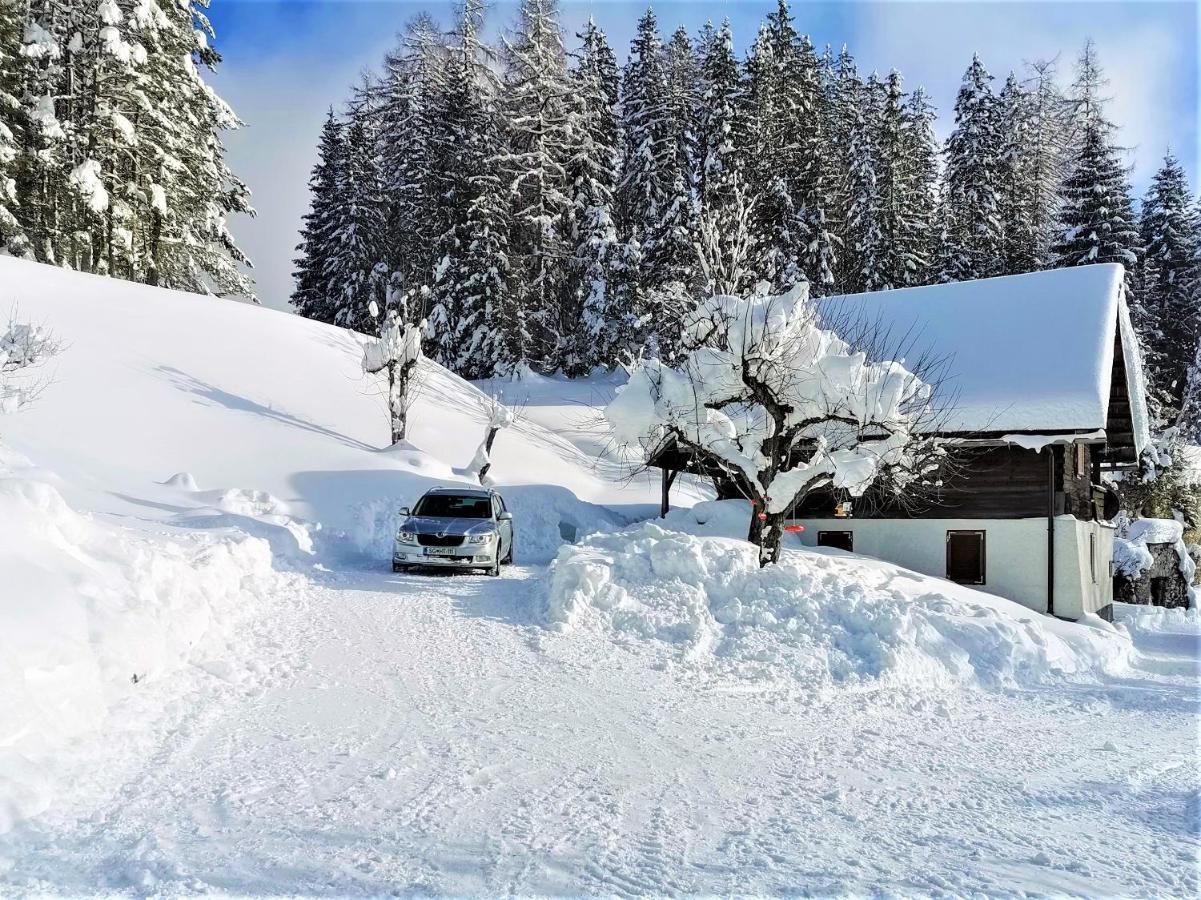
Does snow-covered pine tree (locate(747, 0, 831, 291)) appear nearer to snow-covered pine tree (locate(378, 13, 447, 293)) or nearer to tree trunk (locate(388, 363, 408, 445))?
snow-covered pine tree (locate(378, 13, 447, 293))

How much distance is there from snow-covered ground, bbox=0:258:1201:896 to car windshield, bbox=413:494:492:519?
1556 mm

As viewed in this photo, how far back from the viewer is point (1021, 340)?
2141 centimetres

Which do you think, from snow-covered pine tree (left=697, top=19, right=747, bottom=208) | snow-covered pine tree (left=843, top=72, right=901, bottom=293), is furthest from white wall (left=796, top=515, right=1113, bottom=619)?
snow-covered pine tree (left=697, top=19, right=747, bottom=208)

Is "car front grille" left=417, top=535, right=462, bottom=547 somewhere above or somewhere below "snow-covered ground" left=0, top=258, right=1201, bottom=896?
above

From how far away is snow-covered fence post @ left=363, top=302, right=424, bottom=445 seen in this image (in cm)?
2584

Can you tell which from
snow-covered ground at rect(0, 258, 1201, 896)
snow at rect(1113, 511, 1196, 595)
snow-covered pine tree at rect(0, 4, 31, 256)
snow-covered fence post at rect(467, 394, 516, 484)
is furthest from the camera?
snow-covered pine tree at rect(0, 4, 31, 256)

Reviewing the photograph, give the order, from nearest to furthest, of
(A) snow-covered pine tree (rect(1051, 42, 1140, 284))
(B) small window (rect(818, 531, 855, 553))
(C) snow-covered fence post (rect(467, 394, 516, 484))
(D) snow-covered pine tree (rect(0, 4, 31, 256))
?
(B) small window (rect(818, 531, 855, 553)) < (C) snow-covered fence post (rect(467, 394, 516, 484)) < (D) snow-covered pine tree (rect(0, 4, 31, 256)) < (A) snow-covered pine tree (rect(1051, 42, 1140, 284))

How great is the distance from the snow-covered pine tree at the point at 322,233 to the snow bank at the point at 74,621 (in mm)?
42540

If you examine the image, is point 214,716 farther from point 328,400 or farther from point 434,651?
point 328,400

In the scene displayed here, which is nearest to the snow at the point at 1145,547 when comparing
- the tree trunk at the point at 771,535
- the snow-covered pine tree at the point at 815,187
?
the snow-covered pine tree at the point at 815,187

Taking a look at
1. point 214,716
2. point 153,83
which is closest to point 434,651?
point 214,716

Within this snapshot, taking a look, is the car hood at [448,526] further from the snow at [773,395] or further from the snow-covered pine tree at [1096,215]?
the snow-covered pine tree at [1096,215]

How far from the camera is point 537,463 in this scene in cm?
2922

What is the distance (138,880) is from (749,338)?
479 inches
